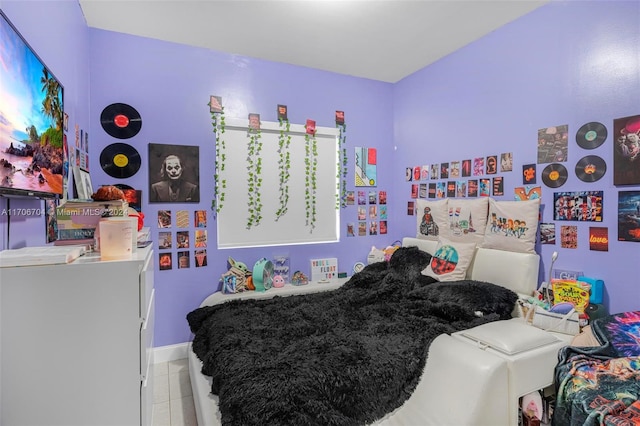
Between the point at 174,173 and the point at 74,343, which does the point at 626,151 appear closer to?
the point at 74,343

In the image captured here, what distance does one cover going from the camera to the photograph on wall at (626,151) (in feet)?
6.48

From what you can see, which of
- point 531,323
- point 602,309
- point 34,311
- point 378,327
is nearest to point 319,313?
point 378,327

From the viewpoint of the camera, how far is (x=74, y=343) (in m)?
1.20

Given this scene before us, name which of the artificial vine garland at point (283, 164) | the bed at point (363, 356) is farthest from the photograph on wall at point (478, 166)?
the artificial vine garland at point (283, 164)

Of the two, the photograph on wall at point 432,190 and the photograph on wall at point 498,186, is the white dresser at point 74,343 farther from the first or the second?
the photograph on wall at point 432,190

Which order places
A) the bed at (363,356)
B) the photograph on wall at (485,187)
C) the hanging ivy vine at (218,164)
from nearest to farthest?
the bed at (363,356) → the photograph on wall at (485,187) → the hanging ivy vine at (218,164)

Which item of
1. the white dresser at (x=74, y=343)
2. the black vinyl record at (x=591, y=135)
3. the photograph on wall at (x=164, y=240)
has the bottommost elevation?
the white dresser at (x=74, y=343)

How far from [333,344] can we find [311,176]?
2.09 meters

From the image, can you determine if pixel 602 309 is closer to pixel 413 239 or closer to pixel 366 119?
pixel 413 239

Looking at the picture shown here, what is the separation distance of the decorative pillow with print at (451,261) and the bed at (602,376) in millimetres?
952

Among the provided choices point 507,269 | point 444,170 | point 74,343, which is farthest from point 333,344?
point 444,170

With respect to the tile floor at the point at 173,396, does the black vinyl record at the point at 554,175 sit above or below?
above

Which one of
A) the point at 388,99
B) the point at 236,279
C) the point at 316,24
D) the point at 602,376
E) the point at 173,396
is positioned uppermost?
the point at 316,24

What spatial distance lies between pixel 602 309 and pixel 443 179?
1657mm
